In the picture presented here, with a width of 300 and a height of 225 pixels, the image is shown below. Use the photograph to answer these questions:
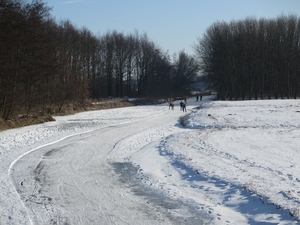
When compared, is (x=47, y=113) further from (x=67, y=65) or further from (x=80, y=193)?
(x=80, y=193)

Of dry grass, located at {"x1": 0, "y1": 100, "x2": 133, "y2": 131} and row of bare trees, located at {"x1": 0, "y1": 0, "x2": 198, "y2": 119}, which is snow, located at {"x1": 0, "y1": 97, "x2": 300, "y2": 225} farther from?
row of bare trees, located at {"x1": 0, "y1": 0, "x2": 198, "y2": 119}

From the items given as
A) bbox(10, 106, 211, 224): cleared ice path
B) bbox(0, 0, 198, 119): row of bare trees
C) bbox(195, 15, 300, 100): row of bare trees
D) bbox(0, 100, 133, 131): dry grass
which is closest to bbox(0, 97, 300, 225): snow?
bbox(10, 106, 211, 224): cleared ice path

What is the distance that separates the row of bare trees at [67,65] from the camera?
1202 inches

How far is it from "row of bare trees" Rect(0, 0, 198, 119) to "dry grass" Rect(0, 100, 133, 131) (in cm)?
68

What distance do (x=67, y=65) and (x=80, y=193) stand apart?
46.7 m

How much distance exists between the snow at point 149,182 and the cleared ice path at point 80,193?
0.02 m

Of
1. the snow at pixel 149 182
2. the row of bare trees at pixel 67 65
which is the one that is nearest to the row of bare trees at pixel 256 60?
the row of bare trees at pixel 67 65

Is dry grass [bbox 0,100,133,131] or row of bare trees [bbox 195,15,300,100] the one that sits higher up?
row of bare trees [bbox 195,15,300,100]

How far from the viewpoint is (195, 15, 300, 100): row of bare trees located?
87006 mm

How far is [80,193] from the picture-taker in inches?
404

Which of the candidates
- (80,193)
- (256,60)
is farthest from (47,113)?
(256,60)

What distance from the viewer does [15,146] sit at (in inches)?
748

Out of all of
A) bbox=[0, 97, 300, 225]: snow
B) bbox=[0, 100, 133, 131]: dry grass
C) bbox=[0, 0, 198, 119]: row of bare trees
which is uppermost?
bbox=[0, 0, 198, 119]: row of bare trees

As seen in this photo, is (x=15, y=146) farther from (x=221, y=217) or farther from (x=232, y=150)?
(x=221, y=217)
